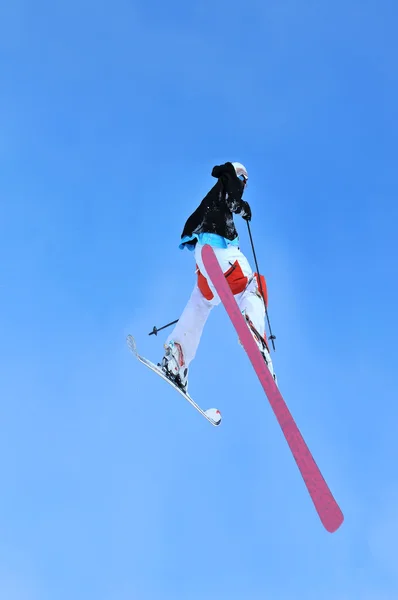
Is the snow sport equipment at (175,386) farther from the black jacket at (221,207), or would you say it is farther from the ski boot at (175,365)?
the black jacket at (221,207)

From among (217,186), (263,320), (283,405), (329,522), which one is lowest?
(329,522)

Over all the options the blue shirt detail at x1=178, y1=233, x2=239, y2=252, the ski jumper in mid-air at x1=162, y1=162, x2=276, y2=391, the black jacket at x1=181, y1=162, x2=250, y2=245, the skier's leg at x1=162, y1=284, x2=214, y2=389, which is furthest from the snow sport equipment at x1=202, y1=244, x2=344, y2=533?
the skier's leg at x1=162, y1=284, x2=214, y2=389

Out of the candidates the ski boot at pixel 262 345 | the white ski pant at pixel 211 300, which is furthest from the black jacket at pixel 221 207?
the ski boot at pixel 262 345

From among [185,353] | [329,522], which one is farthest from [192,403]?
[329,522]

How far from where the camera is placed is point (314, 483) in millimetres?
5309

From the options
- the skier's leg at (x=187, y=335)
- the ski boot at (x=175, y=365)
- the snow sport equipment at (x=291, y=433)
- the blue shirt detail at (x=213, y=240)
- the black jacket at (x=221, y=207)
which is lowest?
the snow sport equipment at (x=291, y=433)

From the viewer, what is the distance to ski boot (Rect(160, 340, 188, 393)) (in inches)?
301

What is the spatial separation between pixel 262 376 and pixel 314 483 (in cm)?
116

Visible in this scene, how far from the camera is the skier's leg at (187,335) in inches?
305

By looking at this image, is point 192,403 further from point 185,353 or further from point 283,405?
point 283,405

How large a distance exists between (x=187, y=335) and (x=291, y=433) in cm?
258

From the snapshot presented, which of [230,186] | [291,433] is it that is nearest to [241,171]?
[230,186]

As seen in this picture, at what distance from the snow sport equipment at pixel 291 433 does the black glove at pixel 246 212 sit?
128 centimetres

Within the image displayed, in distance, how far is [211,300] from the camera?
25.6 feet
